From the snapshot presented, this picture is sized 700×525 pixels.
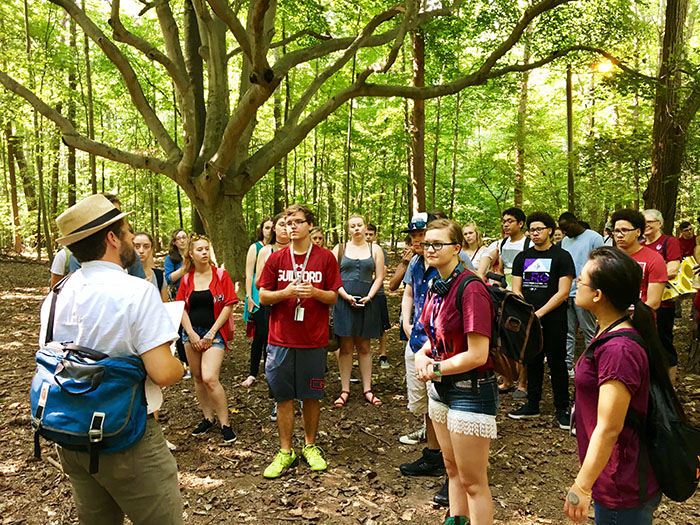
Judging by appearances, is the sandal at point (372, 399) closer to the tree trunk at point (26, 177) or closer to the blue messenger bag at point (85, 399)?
the blue messenger bag at point (85, 399)

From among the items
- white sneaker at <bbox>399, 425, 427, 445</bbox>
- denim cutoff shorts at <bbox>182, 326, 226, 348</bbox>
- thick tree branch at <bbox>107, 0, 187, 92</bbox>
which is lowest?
white sneaker at <bbox>399, 425, 427, 445</bbox>

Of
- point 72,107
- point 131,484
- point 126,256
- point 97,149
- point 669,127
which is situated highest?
point 72,107

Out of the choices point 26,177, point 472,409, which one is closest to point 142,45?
point 472,409

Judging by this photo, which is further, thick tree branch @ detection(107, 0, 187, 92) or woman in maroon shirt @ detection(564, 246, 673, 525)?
thick tree branch @ detection(107, 0, 187, 92)

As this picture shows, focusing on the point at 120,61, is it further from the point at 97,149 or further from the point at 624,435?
the point at 624,435

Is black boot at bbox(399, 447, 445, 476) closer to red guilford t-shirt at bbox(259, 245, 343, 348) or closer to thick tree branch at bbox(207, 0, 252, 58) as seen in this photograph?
red guilford t-shirt at bbox(259, 245, 343, 348)

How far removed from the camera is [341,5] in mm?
10992

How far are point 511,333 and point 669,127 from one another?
20.9 feet

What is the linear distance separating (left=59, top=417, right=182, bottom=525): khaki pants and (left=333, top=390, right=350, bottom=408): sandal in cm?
340

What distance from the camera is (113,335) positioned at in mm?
1902

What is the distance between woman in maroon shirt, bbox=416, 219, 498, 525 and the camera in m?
2.53

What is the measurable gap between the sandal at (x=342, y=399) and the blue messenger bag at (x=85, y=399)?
370cm

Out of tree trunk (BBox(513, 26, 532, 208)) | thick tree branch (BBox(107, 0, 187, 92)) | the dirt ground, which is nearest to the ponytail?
the dirt ground

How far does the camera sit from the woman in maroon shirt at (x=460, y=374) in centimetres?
253
